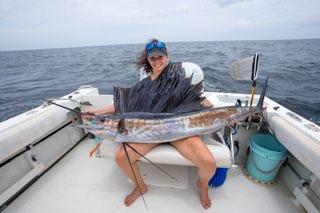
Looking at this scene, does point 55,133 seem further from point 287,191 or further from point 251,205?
point 287,191

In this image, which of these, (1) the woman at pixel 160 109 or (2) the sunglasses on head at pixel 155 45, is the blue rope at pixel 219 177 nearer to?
(1) the woman at pixel 160 109

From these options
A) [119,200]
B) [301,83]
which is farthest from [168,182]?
[301,83]

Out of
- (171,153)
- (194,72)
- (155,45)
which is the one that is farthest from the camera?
(194,72)

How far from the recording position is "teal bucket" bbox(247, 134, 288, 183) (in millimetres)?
1806

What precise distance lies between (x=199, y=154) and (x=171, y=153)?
0.22 meters

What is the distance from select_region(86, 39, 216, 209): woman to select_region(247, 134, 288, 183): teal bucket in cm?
61

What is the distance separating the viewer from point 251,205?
1.76 meters

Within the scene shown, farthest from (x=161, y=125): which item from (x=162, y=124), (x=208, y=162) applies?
(x=208, y=162)

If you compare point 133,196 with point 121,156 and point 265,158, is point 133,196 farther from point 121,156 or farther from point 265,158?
point 265,158

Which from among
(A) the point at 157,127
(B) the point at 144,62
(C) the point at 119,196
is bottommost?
(C) the point at 119,196

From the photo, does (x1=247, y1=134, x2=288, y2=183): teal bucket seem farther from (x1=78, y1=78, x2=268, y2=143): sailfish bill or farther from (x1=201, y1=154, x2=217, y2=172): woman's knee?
(x1=201, y1=154, x2=217, y2=172): woman's knee

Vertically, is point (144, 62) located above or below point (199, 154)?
above

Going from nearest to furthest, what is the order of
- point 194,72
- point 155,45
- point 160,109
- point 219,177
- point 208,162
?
1. point 208,162
2. point 160,109
3. point 219,177
4. point 155,45
5. point 194,72

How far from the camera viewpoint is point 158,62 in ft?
6.70
